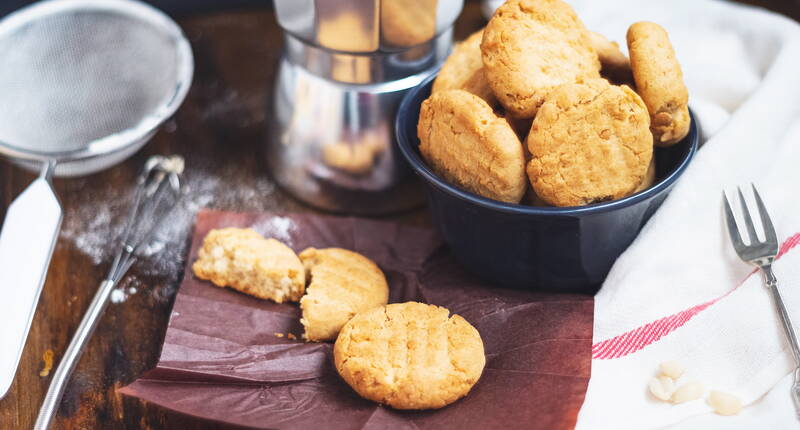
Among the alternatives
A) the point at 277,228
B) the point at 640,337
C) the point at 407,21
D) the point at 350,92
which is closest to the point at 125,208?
the point at 277,228

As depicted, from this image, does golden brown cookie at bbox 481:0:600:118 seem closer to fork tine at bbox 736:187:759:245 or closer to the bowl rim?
the bowl rim

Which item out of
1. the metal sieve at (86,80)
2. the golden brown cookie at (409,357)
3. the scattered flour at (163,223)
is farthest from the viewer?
the metal sieve at (86,80)

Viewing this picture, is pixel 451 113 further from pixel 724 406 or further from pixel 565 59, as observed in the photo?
pixel 724 406

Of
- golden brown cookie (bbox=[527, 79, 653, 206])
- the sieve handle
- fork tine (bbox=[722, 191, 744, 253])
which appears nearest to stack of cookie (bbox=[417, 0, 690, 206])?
golden brown cookie (bbox=[527, 79, 653, 206])

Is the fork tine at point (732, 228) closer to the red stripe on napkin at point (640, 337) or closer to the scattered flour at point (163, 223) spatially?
the red stripe on napkin at point (640, 337)

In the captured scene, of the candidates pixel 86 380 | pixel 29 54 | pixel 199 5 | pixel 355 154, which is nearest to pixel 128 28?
pixel 29 54

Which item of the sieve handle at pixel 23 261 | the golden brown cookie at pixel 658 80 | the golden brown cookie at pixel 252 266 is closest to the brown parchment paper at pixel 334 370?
the golden brown cookie at pixel 252 266

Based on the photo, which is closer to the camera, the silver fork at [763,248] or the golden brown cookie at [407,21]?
the silver fork at [763,248]
